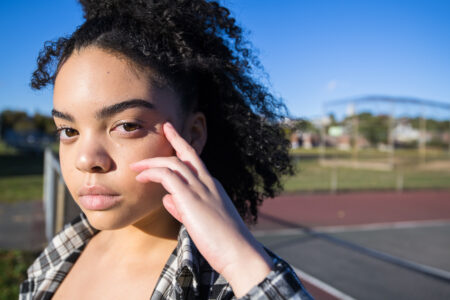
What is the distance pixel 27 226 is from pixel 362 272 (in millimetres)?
6251

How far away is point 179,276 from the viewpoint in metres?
1.26

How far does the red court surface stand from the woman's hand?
19.7ft

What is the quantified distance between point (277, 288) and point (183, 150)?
0.51 m

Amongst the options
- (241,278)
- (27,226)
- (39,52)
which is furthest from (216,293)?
(27,226)

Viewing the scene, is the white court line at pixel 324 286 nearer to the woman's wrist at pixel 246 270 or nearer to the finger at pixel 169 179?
the woman's wrist at pixel 246 270

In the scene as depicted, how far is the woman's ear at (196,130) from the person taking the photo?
4.93 feet

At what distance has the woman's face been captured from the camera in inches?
49.3

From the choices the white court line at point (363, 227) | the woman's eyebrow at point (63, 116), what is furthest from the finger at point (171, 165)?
the white court line at point (363, 227)

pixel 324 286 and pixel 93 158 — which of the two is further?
pixel 324 286

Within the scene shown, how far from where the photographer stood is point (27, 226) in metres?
7.12

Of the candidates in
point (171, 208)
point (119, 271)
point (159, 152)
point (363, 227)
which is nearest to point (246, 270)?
point (171, 208)

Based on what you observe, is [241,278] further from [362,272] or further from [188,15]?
[362,272]

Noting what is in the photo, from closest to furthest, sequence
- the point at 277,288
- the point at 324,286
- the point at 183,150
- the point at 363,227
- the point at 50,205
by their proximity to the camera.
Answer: the point at 277,288, the point at 183,150, the point at 324,286, the point at 50,205, the point at 363,227

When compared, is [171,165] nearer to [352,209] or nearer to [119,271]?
[119,271]
